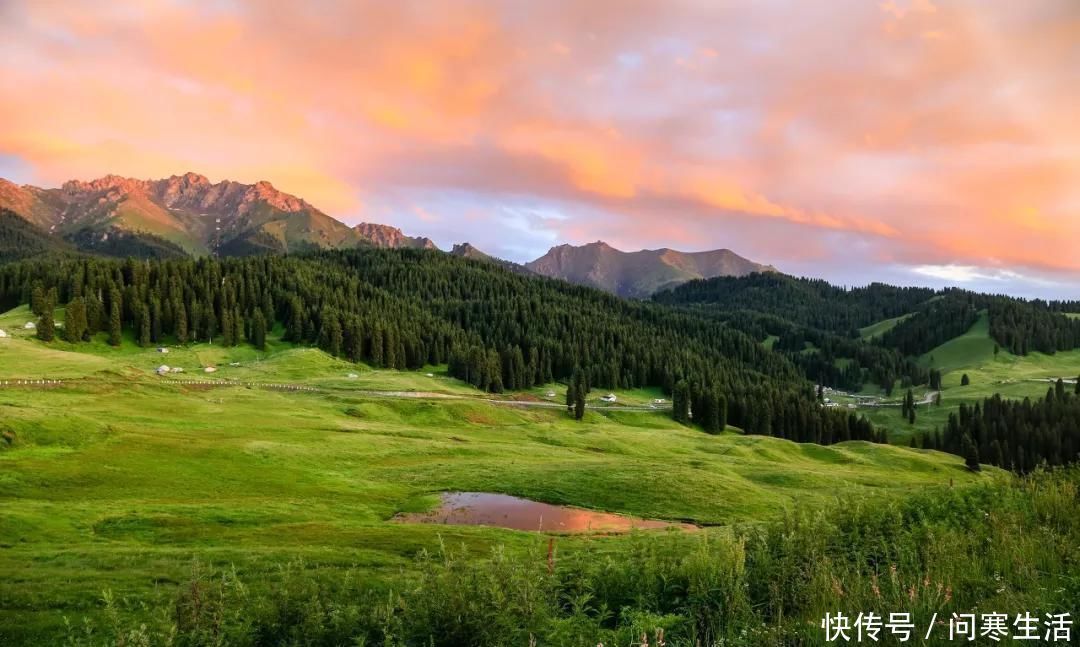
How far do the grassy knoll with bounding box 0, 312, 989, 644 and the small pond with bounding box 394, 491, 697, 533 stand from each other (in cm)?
168

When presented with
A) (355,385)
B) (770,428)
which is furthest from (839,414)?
(355,385)

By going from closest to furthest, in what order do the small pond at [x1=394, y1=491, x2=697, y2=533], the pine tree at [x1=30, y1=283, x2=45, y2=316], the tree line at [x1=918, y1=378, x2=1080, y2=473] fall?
the small pond at [x1=394, y1=491, x2=697, y2=533]
the tree line at [x1=918, y1=378, x2=1080, y2=473]
the pine tree at [x1=30, y1=283, x2=45, y2=316]

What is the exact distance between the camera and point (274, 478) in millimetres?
52000

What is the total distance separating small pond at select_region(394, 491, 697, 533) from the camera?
43.8 metres

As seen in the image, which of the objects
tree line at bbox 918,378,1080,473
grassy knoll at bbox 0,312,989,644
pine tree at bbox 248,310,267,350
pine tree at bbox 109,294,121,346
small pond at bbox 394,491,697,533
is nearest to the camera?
grassy knoll at bbox 0,312,989,644

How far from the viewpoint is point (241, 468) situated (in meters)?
53.0

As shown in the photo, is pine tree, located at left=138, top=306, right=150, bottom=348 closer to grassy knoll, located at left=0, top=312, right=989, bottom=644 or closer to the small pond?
grassy knoll, located at left=0, top=312, right=989, bottom=644

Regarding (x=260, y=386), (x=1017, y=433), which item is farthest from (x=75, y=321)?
(x=1017, y=433)

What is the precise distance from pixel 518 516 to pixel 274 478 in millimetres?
22720

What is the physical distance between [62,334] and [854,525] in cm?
18875

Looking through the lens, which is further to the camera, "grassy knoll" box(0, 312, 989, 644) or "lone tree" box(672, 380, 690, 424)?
"lone tree" box(672, 380, 690, 424)

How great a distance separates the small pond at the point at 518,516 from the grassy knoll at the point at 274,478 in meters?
1.68

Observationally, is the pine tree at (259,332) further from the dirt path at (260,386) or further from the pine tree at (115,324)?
the dirt path at (260,386)

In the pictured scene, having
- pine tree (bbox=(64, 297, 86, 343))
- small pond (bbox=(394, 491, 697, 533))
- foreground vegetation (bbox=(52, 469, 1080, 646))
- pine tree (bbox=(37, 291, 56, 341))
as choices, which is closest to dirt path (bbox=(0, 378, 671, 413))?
pine tree (bbox=(37, 291, 56, 341))
